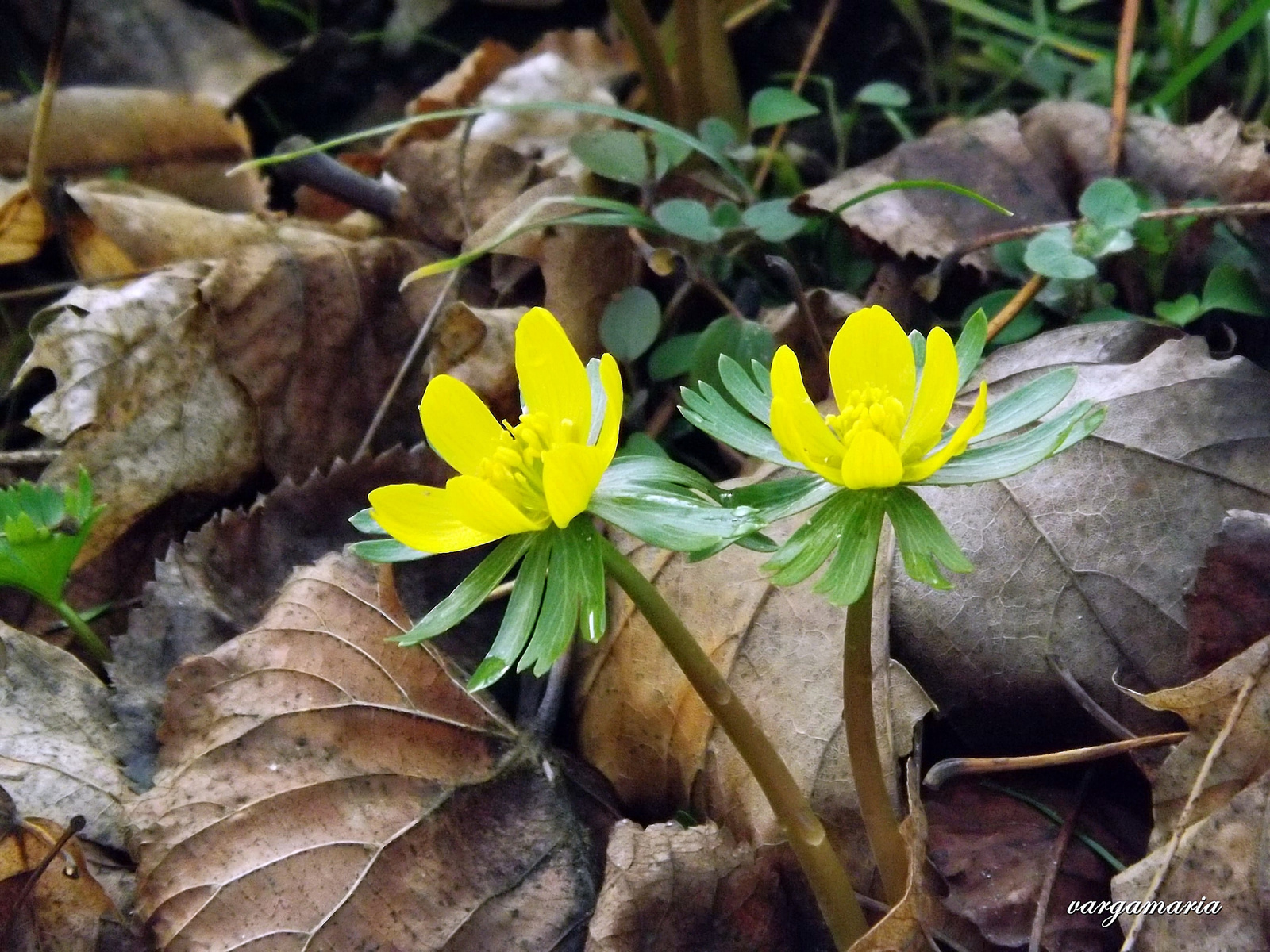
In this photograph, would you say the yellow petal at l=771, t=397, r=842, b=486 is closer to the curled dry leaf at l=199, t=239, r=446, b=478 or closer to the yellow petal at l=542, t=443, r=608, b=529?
the yellow petal at l=542, t=443, r=608, b=529

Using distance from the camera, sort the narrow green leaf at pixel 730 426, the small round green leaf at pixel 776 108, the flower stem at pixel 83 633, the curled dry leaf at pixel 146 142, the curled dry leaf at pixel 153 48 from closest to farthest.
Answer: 1. the narrow green leaf at pixel 730 426
2. the flower stem at pixel 83 633
3. the small round green leaf at pixel 776 108
4. the curled dry leaf at pixel 146 142
5. the curled dry leaf at pixel 153 48

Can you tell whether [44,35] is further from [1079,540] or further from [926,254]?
[1079,540]

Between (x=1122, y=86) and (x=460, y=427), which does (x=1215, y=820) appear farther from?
(x=1122, y=86)

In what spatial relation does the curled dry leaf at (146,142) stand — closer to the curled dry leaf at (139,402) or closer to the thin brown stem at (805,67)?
the curled dry leaf at (139,402)

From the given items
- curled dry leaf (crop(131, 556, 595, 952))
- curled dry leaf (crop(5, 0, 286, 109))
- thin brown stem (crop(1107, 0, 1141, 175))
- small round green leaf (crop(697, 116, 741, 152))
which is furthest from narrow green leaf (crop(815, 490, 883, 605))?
curled dry leaf (crop(5, 0, 286, 109))

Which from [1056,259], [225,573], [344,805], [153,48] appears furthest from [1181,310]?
[153,48]

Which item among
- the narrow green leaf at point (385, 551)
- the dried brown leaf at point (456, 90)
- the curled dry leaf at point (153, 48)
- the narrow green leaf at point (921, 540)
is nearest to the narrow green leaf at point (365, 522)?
the narrow green leaf at point (385, 551)
